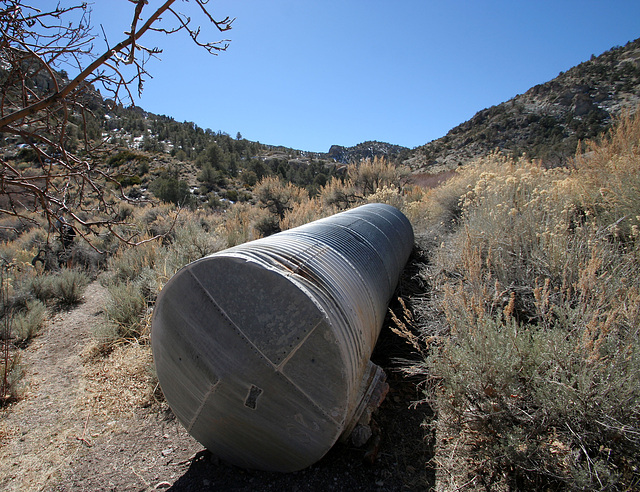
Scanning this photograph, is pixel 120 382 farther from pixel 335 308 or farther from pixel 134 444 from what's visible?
pixel 335 308

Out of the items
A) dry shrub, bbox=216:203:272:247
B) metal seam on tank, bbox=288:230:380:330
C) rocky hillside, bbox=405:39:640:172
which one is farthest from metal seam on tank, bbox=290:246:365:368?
rocky hillside, bbox=405:39:640:172

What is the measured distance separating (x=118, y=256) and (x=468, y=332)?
8196mm

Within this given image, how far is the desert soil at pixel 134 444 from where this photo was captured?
235cm

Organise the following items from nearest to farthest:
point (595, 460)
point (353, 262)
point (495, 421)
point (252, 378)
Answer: point (595, 460) → point (252, 378) → point (495, 421) → point (353, 262)

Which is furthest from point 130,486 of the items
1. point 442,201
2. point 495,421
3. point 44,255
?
point 44,255

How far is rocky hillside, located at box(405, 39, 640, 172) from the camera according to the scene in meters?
28.7

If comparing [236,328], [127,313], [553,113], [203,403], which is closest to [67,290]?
[127,313]

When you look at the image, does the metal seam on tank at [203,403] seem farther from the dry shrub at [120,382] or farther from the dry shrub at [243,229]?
the dry shrub at [243,229]

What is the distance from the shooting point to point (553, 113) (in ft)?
109

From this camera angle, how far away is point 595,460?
184 cm

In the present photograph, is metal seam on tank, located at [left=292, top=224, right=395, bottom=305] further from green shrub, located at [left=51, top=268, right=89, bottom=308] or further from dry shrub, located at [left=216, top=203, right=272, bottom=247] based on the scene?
green shrub, located at [left=51, top=268, right=89, bottom=308]

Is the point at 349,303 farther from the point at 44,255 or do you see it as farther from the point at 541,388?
the point at 44,255

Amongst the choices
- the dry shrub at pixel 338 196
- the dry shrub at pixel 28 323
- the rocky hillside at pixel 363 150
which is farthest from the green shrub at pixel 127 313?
the rocky hillside at pixel 363 150

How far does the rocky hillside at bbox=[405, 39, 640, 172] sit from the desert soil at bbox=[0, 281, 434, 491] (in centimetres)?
2683
